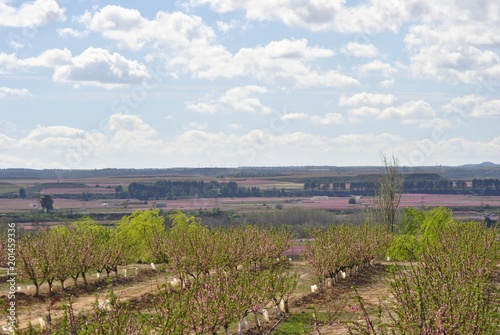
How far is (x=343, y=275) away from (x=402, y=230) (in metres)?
23.7

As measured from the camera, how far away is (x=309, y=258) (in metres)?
35.6

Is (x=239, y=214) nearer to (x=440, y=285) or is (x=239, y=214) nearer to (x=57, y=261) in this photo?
(x=57, y=261)

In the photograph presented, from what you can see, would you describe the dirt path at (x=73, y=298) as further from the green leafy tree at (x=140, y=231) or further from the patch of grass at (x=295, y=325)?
the green leafy tree at (x=140, y=231)

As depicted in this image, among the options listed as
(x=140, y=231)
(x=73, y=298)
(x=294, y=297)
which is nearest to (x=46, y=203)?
(x=140, y=231)

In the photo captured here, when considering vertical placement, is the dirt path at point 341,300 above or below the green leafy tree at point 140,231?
below

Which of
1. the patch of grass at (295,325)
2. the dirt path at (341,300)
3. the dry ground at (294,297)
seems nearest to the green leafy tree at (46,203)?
the dry ground at (294,297)

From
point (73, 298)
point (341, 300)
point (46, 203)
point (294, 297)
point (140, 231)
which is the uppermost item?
point (140, 231)

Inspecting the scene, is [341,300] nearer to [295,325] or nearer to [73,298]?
[295,325]

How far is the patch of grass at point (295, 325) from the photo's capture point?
80.0 feet

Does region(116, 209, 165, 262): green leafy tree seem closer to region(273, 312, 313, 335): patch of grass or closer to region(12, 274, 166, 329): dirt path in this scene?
region(12, 274, 166, 329): dirt path

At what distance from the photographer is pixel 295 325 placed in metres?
25.6

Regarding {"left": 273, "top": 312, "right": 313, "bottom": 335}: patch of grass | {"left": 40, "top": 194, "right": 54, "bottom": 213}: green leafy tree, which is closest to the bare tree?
{"left": 273, "top": 312, "right": 313, "bottom": 335}: patch of grass

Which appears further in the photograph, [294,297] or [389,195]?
[389,195]

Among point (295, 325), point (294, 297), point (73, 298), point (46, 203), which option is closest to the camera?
point (295, 325)
